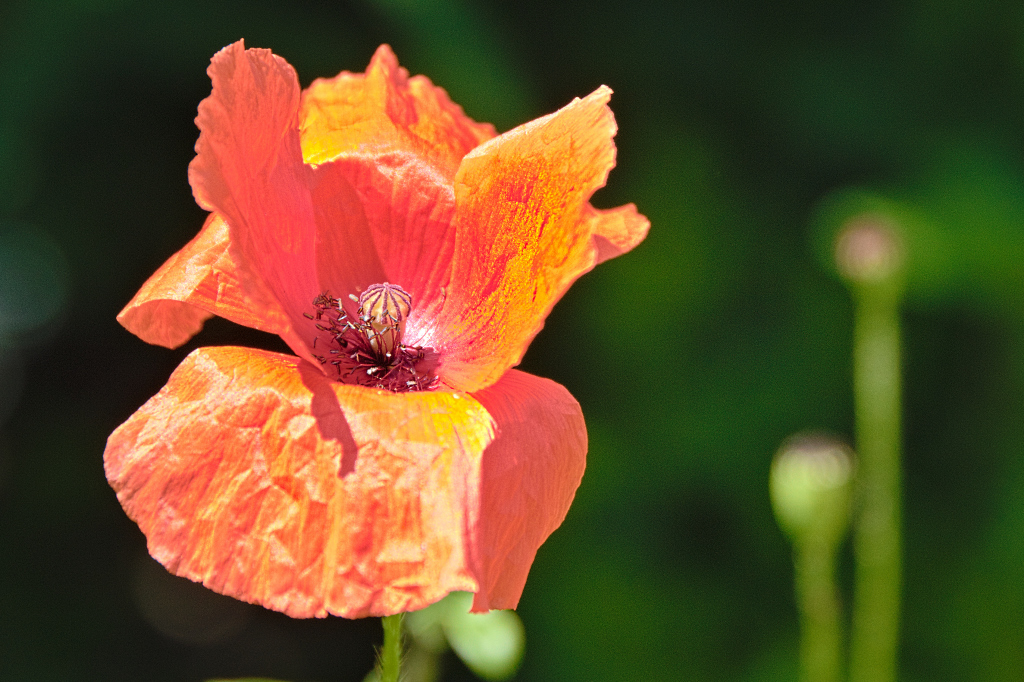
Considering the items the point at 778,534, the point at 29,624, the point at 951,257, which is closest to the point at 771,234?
the point at 951,257

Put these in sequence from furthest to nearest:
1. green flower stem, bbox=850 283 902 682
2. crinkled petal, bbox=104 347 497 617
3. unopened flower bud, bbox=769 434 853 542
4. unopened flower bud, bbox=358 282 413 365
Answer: green flower stem, bbox=850 283 902 682, unopened flower bud, bbox=769 434 853 542, unopened flower bud, bbox=358 282 413 365, crinkled petal, bbox=104 347 497 617

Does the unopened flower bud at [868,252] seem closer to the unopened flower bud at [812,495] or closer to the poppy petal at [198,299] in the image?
the unopened flower bud at [812,495]

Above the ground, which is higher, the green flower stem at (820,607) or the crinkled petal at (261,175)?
the crinkled petal at (261,175)

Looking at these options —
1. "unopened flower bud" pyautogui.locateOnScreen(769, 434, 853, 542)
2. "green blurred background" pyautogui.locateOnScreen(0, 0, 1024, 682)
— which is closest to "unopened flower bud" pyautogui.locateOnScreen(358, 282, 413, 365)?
"unopened flower bud" pyautogui.locateOnScreen(769, 434, 853, 542)

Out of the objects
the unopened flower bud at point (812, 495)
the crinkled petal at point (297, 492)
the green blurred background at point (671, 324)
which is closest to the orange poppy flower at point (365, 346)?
the crinkled petal at point (297, 492)

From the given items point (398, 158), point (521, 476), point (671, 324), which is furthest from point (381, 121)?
point (671, 324)

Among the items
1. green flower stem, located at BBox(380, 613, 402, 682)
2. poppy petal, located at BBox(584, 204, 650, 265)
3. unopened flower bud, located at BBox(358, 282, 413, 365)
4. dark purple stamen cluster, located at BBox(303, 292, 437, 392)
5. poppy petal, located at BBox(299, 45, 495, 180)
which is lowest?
green flower stem, located at BBox(380, 613, 402, 682)

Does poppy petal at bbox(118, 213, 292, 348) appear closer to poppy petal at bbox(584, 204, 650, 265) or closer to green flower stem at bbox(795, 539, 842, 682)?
poppy petal at bbox(584, 204, 650, 265)

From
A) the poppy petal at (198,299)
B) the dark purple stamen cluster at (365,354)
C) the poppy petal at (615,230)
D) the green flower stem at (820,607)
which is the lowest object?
the green flower stem at (820,607)
